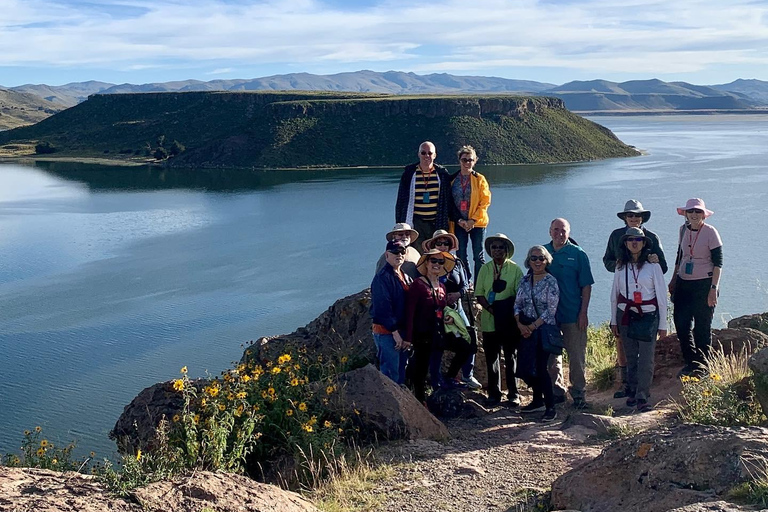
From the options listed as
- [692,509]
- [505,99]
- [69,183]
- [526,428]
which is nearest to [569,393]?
[526,428]

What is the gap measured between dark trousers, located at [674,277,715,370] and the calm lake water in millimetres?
3610

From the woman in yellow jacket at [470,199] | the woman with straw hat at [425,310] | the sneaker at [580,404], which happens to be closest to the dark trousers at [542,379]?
the sneaker at [580,404]

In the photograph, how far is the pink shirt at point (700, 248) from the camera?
21.3 feet

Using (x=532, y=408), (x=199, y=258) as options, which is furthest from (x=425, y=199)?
(x=199, y=258)

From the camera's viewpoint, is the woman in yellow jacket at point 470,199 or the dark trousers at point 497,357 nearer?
the dark trousers at point 497,357

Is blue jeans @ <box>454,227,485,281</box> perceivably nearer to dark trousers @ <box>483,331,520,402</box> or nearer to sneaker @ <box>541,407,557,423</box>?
dark trousers @ <box>483,331,520,402</box>

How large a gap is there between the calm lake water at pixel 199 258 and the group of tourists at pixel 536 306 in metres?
4.20

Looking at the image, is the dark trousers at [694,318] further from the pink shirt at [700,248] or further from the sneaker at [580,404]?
the sneaker at [580,404]

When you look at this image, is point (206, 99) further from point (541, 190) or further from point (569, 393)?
point (569, 393)

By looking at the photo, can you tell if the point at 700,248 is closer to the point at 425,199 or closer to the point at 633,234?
the point at 633,234

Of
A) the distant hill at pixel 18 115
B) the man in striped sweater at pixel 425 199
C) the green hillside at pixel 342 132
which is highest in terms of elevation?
the distant hill at pixel 18 115

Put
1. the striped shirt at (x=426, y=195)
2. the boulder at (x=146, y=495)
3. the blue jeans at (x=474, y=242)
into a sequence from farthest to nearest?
the blue jeans at (x=474, y=242) → the striped shirt at (x=426, y=195) → the boulder at (x=146, y=495)

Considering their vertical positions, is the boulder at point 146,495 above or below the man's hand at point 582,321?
below

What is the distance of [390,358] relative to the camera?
238 inches
